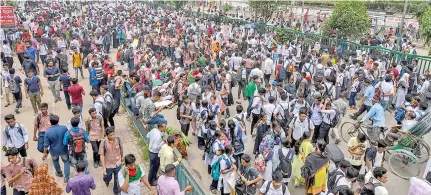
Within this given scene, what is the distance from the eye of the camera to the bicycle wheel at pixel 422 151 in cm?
686

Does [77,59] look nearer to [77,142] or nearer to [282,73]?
[282,73]

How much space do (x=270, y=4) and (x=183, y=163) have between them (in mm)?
18281

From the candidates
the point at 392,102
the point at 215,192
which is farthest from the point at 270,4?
the point at 215,192

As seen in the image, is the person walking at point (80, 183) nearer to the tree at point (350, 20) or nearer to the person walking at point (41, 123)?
the person walking at point (41, 123)

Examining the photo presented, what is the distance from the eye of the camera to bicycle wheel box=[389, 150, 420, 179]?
6852 mm

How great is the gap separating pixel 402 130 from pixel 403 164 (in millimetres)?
693

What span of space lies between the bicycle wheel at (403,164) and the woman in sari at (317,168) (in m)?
2.37

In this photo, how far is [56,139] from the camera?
5988 millimetres

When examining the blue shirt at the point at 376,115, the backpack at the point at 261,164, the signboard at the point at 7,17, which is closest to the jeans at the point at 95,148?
the backpack at the point at 261,164

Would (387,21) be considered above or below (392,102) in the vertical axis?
above

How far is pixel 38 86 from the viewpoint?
934 cm

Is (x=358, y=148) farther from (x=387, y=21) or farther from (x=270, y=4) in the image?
(x=387, y=21)

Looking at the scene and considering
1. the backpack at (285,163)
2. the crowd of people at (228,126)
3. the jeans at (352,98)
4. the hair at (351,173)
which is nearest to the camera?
the hair at (351,173)

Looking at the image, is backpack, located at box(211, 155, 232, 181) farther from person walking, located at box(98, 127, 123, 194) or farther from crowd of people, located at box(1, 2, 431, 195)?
person walking, located at box(98, 127, 123, 194)
